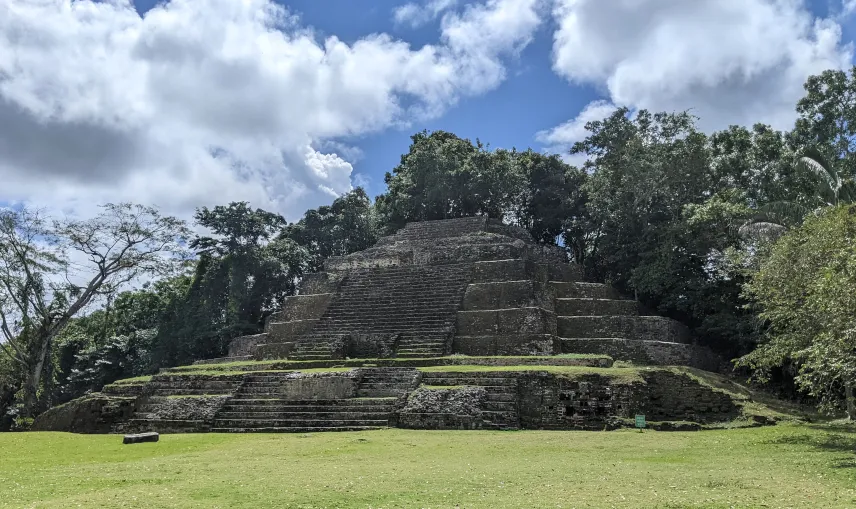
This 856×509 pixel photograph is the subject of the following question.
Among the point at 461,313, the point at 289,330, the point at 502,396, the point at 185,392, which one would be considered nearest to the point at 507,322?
the point at 461,313

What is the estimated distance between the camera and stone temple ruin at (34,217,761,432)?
47.0 feet

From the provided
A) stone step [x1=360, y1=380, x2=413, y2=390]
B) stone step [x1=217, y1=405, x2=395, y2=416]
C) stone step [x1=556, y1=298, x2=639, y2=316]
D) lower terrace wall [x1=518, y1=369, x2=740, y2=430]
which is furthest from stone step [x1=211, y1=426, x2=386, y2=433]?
stone step [x1=556, y1=298, x2=639, y2=316]

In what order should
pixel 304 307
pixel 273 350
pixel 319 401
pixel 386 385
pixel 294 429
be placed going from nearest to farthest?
pixel 294 429
pixel 319 401
pixel 386 385
pixel 273 350
pixel 304 307

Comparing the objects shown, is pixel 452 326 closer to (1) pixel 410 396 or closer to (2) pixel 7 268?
(1) pixel 410 396

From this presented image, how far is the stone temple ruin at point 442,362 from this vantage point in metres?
14.3

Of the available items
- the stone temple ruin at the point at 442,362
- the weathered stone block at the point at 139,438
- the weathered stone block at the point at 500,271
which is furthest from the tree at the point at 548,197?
the weathered stone block at the point at 139,438

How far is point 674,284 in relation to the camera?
23.3 m

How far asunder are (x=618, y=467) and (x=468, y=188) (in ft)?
82.5

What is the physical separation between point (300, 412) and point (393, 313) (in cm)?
782

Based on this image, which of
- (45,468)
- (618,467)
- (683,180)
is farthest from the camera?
(683,180)

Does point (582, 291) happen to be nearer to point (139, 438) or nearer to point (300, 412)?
point (300, 412)

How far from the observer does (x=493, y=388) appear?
47.7ft

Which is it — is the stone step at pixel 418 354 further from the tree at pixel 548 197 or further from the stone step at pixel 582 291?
the tree at pixel 548 197

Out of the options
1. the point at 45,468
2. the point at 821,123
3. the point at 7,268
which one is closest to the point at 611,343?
the point at 821,123
